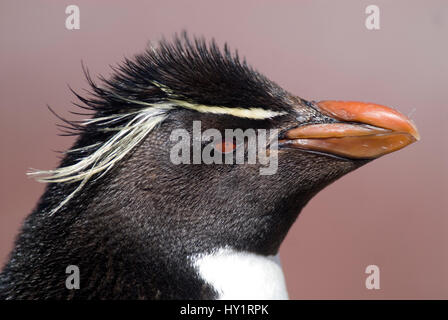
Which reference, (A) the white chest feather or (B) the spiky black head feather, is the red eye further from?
(A) the white chest feather

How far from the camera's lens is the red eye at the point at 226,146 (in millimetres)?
832

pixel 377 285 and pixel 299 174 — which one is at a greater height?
pixel 299 174

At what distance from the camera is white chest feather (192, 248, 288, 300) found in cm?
82

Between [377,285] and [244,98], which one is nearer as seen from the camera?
[244,98]

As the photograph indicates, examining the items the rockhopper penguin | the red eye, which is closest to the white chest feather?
the rockhopper penguin

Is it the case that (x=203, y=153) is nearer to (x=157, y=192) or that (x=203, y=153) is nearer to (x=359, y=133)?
(x=157, y=192)

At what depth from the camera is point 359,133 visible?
834mm

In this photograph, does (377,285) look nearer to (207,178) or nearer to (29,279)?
(207,178)

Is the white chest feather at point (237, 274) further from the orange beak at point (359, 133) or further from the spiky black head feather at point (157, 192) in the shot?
the orange beak at point (359, 133)

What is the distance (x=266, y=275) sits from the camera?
0.87 m

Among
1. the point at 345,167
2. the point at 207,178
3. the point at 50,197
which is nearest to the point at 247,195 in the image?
the point at 207,178

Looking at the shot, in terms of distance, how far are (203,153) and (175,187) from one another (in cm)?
8

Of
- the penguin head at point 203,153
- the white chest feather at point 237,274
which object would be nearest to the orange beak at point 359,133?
the penguin head at point 203,153
